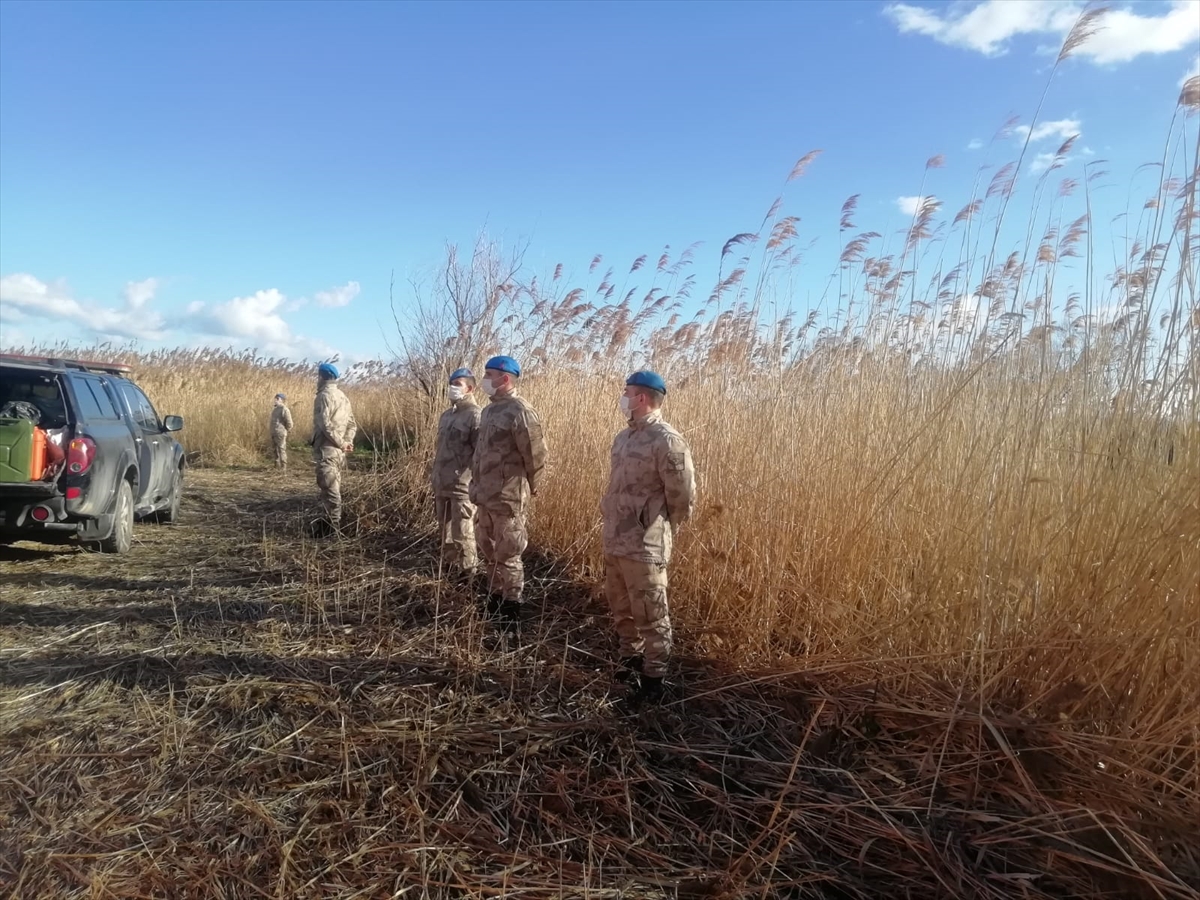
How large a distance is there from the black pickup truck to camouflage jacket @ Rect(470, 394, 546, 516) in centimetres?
295

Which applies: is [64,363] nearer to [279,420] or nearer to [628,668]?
[628,668]

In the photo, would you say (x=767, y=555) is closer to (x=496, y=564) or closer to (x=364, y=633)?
(x=496, y=564)

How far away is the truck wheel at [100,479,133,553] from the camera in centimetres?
606

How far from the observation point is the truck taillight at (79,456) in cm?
541

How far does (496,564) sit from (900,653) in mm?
2487

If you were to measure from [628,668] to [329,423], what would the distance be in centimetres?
460

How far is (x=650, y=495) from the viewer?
12.3 feet

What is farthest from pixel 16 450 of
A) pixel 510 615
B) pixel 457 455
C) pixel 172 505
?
pixel 510 615

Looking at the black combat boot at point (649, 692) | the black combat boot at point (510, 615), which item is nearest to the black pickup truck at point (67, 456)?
the black combat boot at point (510, 615)

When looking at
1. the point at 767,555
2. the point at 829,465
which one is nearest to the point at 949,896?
the point at 767,555

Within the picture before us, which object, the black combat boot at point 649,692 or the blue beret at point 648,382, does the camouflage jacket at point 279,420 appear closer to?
the blue beret at point 648,382

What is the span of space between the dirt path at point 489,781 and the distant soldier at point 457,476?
1353 mm

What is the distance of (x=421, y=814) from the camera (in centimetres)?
267

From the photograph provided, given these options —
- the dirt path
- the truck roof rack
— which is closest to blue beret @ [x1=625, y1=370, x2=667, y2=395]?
the dirt path
